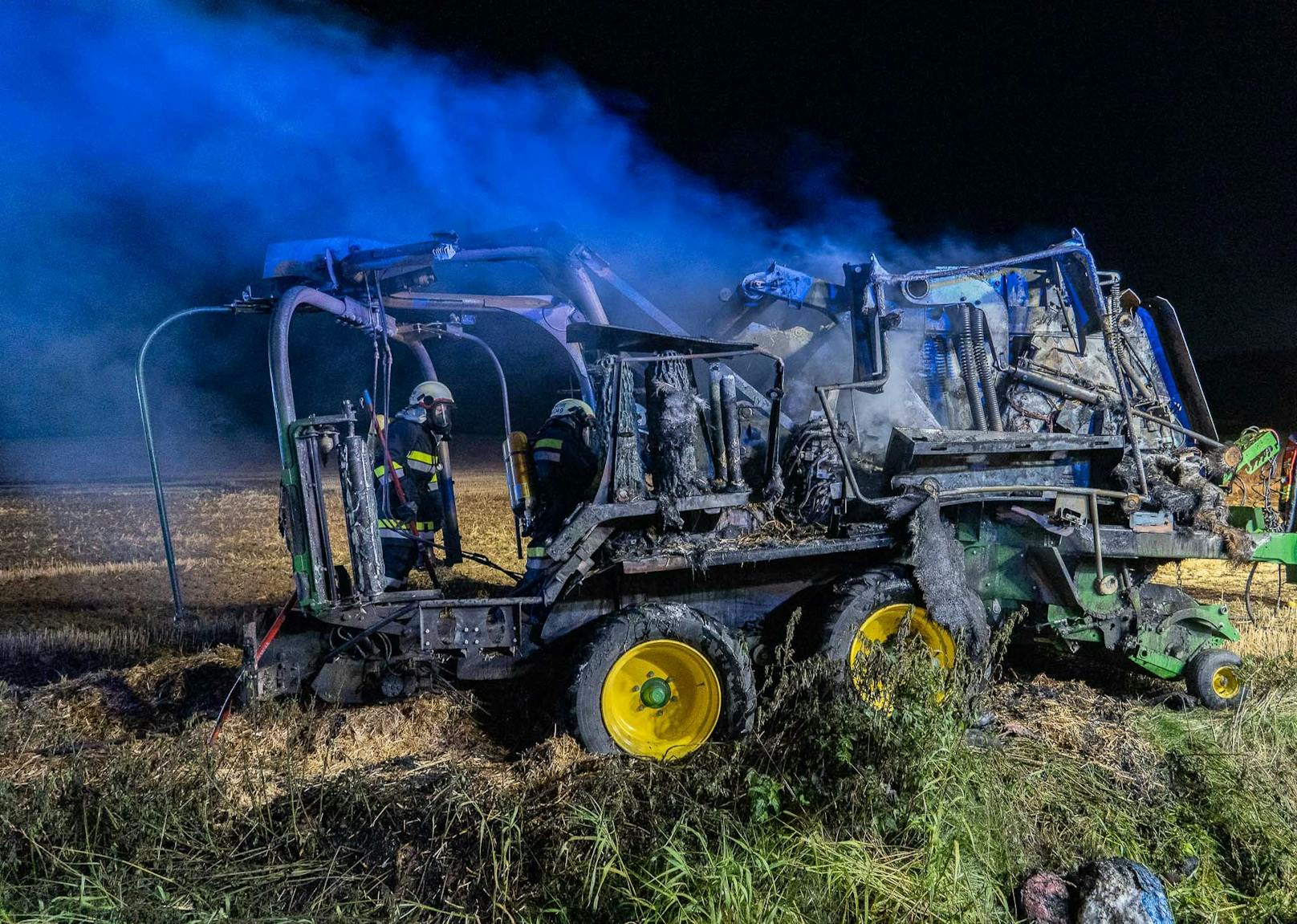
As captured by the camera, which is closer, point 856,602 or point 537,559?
point 856,602

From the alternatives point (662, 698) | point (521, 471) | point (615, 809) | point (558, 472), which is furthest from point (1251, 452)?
point (615, 809)

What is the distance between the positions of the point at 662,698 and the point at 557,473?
1875mm

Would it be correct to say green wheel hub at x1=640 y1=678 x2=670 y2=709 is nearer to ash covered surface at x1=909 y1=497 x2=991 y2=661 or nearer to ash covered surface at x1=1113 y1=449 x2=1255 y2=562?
ash covered surface at x1=909 y1=497 x2=991 y2=661

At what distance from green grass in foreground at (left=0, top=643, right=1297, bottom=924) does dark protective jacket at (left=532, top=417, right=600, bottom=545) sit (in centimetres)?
201

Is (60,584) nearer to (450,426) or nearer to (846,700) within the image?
(450,426)

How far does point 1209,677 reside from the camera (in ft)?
19.8

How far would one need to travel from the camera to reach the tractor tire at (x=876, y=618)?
5434 mm

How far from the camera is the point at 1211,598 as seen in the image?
8945mm

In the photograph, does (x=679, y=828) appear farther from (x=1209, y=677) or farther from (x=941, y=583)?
(x=1209, y=677)

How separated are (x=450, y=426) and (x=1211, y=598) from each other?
8071 millimetres

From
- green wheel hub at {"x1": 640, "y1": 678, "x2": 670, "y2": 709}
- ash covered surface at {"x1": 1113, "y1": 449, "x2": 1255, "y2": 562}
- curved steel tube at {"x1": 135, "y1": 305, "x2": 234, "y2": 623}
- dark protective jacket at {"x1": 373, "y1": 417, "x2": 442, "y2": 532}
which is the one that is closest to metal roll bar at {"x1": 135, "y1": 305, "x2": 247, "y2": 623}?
curved steel tube at {"x1": 135, "y1": 305, "x2": 234, "y2": 623}

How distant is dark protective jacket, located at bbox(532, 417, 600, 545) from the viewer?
6.22 m

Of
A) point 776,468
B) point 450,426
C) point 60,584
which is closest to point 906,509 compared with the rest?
point 776,468

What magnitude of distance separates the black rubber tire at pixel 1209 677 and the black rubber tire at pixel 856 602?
2205 mm
